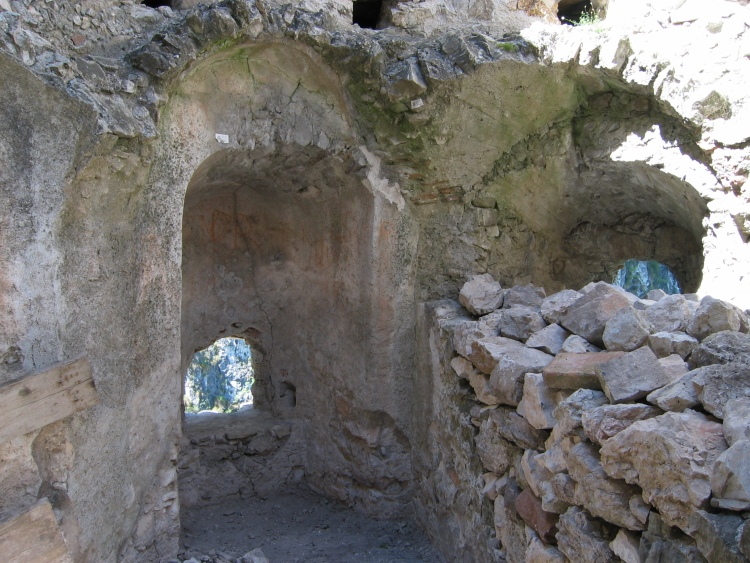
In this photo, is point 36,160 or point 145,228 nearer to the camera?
point 36,160

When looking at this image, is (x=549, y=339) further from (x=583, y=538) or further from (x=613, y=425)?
(x=583, y=538)

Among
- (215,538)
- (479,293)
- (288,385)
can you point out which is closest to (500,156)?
(479,293)

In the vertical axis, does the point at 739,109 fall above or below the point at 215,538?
above

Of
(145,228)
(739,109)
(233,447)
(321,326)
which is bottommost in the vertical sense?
(233,447)

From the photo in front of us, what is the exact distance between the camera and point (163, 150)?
3006 mm

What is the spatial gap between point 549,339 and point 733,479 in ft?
A: 4.06

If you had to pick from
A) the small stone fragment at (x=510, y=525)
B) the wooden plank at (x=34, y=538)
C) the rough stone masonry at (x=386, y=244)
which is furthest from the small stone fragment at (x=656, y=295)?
the wooden plank at (x=34, y=538)

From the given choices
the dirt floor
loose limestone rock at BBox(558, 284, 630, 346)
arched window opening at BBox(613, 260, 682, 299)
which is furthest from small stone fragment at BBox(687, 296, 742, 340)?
arched window opening at BBox(613, 260, 682, 299)

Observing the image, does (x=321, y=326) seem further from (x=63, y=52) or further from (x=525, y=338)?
(x=63, y=52)

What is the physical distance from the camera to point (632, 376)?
84.7 inches

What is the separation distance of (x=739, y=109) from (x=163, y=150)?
2.59 meters

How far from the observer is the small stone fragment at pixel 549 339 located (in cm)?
275

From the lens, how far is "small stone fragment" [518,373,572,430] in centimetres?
245

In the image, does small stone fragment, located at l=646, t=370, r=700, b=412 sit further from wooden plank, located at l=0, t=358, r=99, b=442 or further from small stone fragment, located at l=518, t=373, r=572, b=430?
wooden plank, located at l=0, t=358, r=99, b=442
